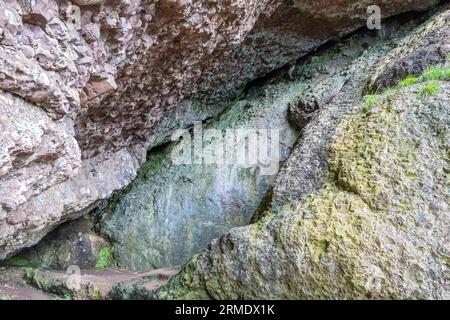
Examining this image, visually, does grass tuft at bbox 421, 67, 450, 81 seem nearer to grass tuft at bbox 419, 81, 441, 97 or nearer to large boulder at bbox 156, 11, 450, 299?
large boulder at bbox 156, 11, 450, 299

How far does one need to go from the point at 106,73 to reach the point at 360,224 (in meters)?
3.73

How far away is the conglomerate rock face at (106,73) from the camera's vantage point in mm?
4098

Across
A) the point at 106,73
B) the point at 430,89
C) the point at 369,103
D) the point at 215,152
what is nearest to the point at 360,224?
the point at 369,103

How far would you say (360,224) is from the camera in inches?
173

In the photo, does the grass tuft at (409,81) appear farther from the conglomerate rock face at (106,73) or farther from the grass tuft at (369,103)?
the conglomerate rock face at (106,73)

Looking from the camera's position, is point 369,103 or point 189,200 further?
point 189,200

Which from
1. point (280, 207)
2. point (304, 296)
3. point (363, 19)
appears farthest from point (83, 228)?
point (363, 19)

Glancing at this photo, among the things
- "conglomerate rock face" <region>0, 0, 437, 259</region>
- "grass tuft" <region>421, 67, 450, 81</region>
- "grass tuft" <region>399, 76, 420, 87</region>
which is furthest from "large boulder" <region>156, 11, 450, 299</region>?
"conglomerate rock face" <region>0, 0, 437, 259</region>

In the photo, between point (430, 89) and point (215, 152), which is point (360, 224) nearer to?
point (430, 89)

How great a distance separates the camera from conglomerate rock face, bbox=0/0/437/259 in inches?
161

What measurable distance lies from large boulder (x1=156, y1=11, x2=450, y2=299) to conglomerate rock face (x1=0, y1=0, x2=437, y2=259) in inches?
94.0

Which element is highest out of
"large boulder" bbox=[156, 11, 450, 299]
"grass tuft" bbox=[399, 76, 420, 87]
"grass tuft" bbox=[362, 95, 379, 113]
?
"grass tuft" bbox=[399, 76, 420, 87]

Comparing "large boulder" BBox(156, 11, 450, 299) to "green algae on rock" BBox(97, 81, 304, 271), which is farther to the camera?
"green algae on rock" BBox(97, 81, 304, 271)

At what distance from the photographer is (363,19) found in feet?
29.3
